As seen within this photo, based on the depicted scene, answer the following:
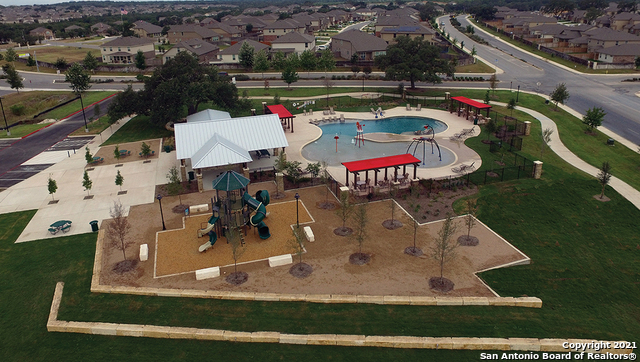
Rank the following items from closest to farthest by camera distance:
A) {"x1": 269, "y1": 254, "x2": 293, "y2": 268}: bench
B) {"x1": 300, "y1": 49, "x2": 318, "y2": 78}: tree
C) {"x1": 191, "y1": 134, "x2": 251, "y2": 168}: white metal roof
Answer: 1. {"x1": 269, "y1": 254, "x2": 293, "y2": 268}: bench
2. {"x1": 191, "y1": 134, "x2": 251, "y2": 168}: white metal roof
3. {"x1": 300, "y1": 49, "x2": 318, "y2": 78}: tree

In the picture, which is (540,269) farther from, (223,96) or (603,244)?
(223,96)

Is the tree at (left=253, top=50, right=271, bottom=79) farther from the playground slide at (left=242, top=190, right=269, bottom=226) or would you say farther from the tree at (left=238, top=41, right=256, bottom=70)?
the playground slide at (left=242, top=190, right=269, bottom=226)

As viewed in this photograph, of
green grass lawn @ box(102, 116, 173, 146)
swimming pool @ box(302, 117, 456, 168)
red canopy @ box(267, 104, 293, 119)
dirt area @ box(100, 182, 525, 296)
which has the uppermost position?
red canopy @ box(267, 104, 293, 119)

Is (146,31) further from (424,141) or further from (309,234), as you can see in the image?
(309,234)

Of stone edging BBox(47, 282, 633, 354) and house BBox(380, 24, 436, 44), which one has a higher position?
house BBox(380, 24, 436, 44)

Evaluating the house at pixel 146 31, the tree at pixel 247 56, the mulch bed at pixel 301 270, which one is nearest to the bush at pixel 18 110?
the tree at pixel 247 56

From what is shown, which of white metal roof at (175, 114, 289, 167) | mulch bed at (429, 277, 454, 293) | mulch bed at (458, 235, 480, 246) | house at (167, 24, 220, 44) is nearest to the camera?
mulch bed at (429, 277, 454, 293)

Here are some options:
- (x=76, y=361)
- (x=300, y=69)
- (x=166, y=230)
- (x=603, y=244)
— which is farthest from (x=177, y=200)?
(x=300, y=69)

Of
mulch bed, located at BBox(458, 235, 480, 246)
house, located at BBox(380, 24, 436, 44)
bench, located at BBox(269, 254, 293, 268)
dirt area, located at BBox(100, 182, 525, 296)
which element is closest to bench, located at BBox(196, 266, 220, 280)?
dirt area, located at BBox(100, 182, 525, 296)
